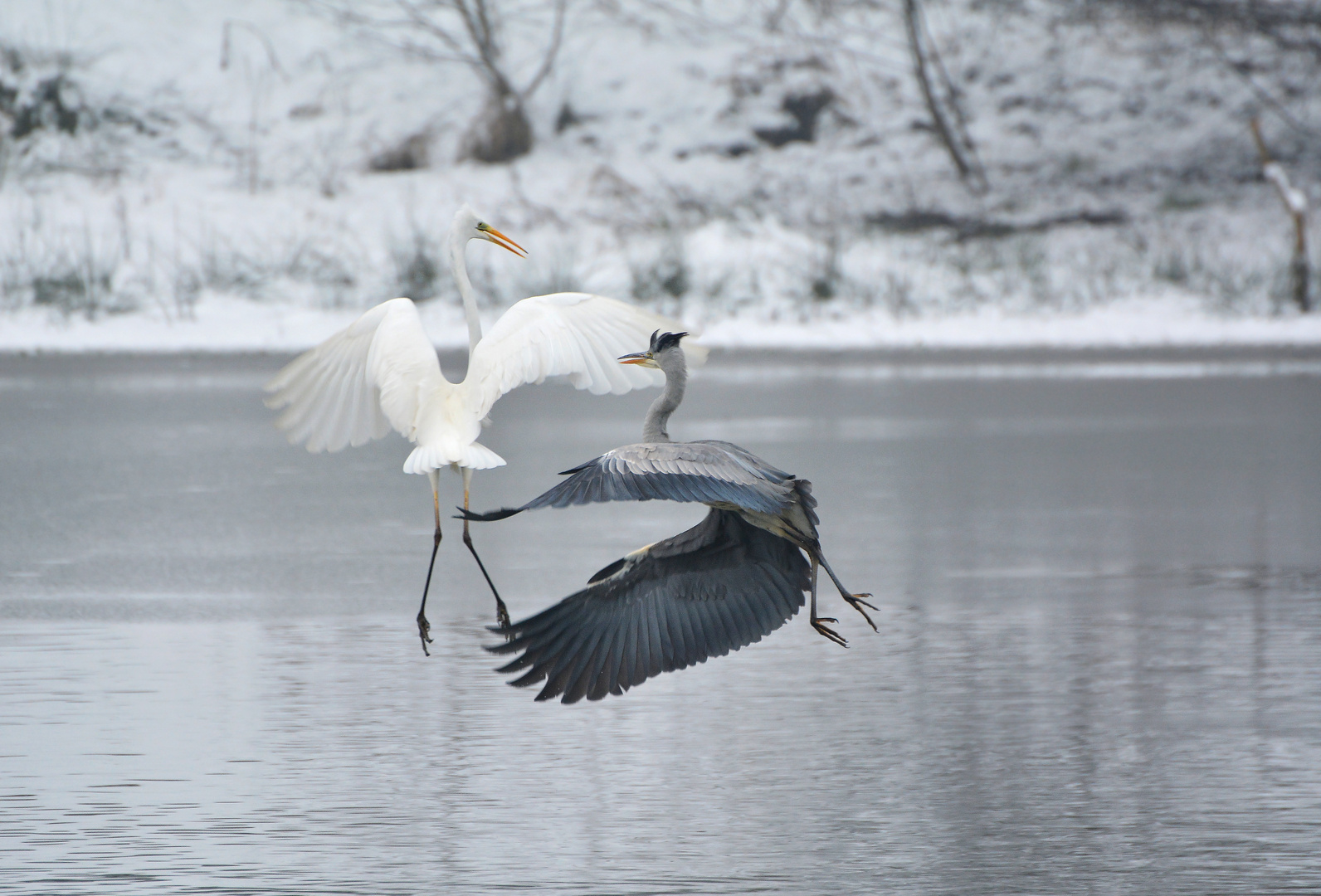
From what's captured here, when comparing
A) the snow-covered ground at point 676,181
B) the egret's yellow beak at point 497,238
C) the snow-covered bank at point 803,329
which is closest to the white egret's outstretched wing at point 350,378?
the egret's yellow beak at point 497,238

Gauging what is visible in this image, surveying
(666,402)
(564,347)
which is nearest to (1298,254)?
(564,347)

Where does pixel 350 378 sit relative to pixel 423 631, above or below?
above

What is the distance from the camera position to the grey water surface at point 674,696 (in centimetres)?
335

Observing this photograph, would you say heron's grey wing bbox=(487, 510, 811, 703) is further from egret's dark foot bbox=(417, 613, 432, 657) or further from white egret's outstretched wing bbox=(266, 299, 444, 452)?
white egret's outstretched wing bbox=(266, 299, 444, 452)

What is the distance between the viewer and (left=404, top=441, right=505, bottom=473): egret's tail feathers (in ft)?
17.3

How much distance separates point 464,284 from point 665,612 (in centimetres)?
290

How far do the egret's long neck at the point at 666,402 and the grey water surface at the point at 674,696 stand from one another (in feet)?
2.37

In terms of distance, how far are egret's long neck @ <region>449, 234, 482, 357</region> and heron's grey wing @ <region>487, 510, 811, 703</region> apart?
7.43ft

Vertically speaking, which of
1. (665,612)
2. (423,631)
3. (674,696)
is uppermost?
(665,612)

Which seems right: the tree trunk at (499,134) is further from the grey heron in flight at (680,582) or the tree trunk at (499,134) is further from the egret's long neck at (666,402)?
the grey heron in flight at (680,582)

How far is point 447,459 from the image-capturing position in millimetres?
5254

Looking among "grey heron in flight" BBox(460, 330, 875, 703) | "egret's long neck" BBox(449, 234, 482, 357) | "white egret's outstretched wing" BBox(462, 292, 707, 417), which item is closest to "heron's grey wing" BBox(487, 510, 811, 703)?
"grey heron in flight" BBox(460, 330, 875, 703)

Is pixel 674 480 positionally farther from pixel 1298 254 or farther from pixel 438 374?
pixel 1298 254

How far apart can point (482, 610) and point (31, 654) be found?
1.40m
